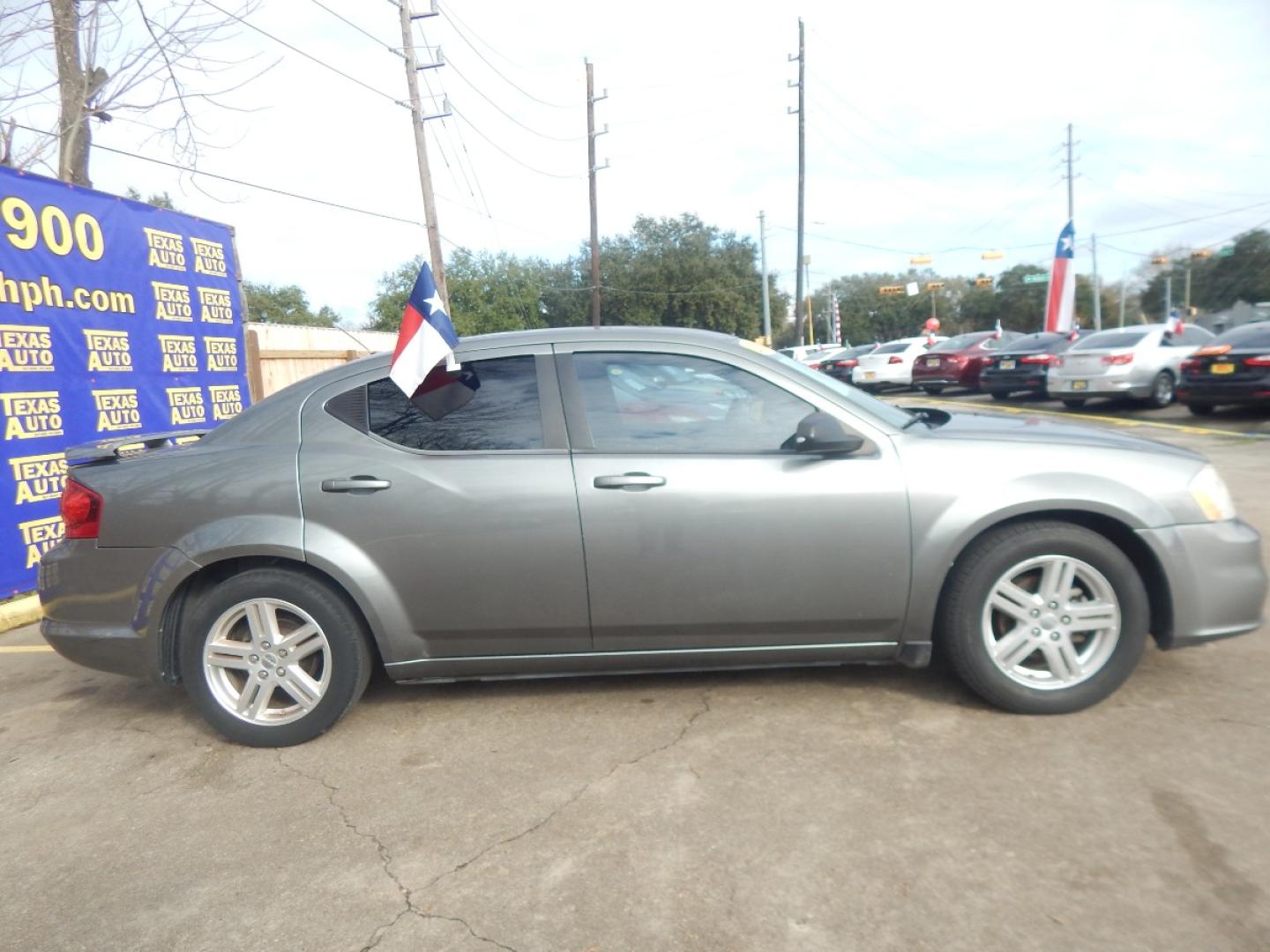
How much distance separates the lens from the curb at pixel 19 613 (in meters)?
5.88

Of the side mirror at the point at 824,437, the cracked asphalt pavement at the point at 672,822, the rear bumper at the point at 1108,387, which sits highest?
the side mirror at the point at 824,437

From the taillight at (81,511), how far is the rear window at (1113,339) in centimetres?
1503

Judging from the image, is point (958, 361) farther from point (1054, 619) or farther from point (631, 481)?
point (631, 481)

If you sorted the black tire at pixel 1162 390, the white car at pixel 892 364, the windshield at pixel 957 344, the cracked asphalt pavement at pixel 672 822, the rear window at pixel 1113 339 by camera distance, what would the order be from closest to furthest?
the cracked asphalt pavement at pixel 672 822 → the black tire at pixel 1162 390 → the rear window at pixel 1113 339 → the windshield at pixel 957 344 → the white car at pixel 892 364

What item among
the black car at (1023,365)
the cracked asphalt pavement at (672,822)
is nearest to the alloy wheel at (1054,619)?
the cracked asphalt pavement at (672,822)

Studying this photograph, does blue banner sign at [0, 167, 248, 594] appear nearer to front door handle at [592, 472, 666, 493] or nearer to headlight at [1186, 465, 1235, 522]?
front door handle at [592, 472, 666, 493]

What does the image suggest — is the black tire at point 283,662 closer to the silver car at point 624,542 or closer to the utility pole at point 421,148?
the silver car at point 624,542

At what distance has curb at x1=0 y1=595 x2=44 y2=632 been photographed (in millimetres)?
5875

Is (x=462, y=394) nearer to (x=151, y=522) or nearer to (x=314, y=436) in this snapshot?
(x=314, y=436)

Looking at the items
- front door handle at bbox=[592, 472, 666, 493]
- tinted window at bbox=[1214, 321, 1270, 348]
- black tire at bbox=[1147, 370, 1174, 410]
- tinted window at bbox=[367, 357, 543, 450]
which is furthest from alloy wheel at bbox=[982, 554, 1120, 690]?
black tire at bbox=[1147, 370, 1174, 410]

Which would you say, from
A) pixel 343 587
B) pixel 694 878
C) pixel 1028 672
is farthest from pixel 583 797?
pixel 1028 672

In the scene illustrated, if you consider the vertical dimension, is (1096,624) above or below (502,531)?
below

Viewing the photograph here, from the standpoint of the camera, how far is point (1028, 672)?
348cm

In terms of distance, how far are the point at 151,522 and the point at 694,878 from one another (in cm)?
254
